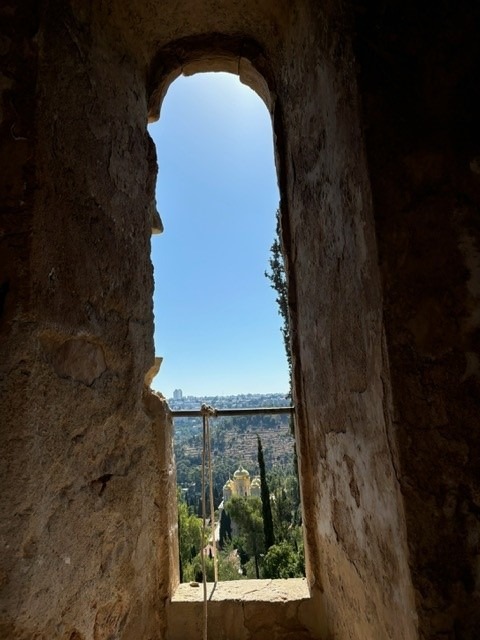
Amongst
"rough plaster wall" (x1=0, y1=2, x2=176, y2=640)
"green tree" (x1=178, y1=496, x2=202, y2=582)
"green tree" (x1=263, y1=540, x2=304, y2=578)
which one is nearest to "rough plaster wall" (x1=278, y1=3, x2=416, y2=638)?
"rough plaster wall" (x1=0, y1=2, x2=176, y2=640)

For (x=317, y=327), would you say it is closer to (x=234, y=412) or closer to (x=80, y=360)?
(x=234, y=412)

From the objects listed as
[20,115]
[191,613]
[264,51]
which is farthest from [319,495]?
[264,51]

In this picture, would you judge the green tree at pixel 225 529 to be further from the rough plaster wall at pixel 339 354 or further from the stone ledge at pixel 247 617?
the rough plaster wall at pixel 339 354

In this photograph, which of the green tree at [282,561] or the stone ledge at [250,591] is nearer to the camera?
the stone ledge at [250,591]

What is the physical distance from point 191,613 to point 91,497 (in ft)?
2.53

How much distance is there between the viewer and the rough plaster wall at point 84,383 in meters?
0.87

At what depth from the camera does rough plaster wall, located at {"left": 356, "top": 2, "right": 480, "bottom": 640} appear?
0.76m

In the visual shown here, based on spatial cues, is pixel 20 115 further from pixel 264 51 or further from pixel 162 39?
pixel 264 51

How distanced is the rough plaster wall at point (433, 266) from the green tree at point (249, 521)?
49.8ft

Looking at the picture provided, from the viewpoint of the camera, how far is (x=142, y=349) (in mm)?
1464

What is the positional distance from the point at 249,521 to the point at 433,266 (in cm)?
1589

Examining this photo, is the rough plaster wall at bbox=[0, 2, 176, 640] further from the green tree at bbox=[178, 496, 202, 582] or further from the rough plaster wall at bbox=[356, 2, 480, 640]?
the green tree at bbox=[178, 496, 202, 582]

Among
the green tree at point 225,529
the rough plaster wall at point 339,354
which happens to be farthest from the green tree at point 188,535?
the rough plaster wall at point 339,354

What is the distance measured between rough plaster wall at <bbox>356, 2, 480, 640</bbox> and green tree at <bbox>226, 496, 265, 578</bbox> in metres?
15.2
